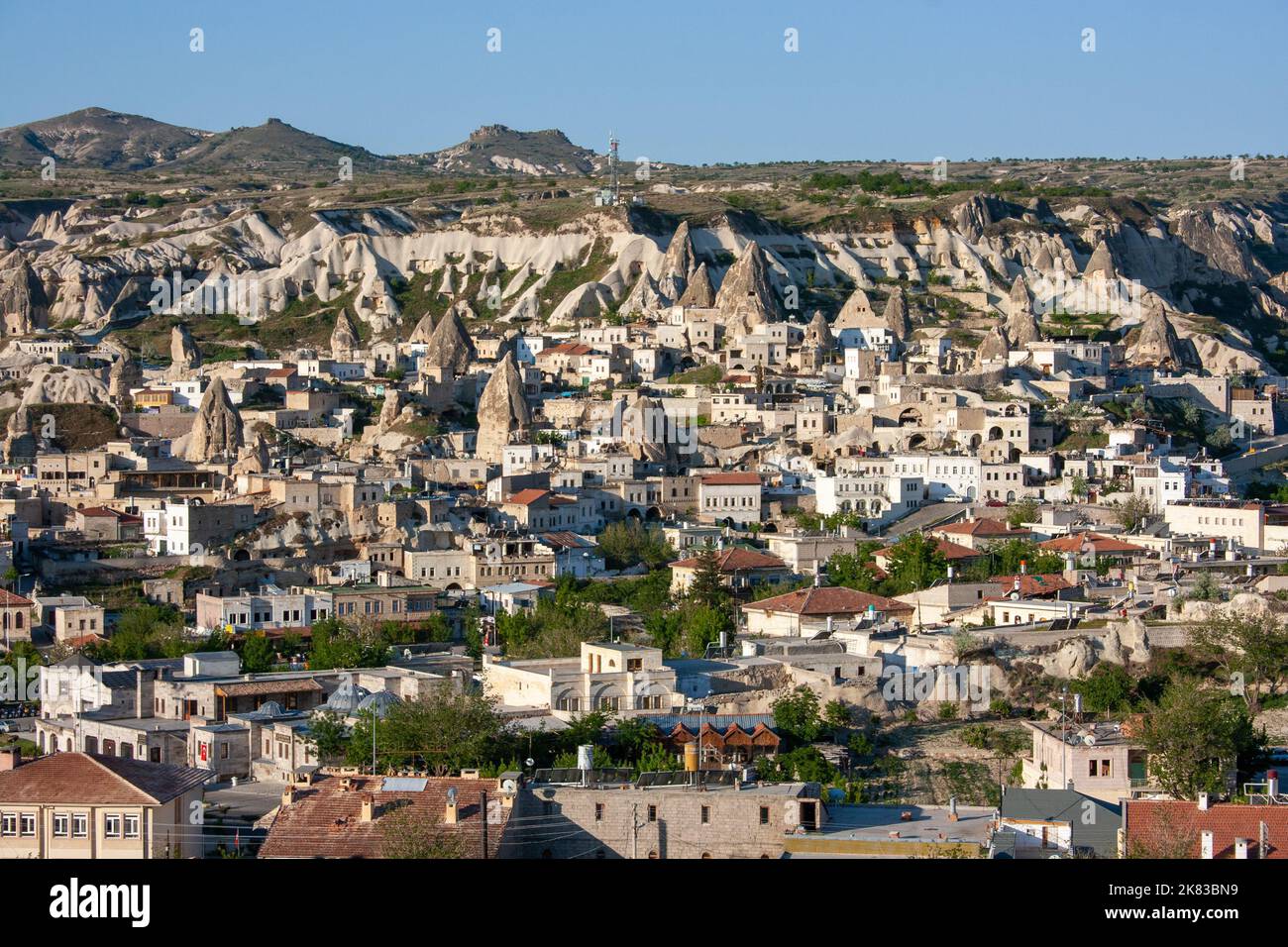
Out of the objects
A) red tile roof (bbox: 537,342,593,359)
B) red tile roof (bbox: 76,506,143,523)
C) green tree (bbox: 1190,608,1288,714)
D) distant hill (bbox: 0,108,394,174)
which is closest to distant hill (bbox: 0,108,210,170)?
distant hill (bbox: 0,108,394,174)

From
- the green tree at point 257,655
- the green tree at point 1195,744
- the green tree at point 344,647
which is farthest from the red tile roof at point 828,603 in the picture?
the green tree at point 1195,744

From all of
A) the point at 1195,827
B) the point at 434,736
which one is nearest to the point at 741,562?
the point at 434,736

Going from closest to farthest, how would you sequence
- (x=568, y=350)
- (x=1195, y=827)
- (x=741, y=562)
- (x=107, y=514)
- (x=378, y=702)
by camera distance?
(x=1195, y=827) < (x=378, y=702) < (x=741, y=562) < (x=107, y=514) < (x=568, y=350)

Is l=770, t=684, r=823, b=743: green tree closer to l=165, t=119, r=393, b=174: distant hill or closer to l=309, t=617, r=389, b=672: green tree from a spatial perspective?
l=309, t=617, r=389, b=672: green tree

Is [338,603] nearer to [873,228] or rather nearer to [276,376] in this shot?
[276,376]

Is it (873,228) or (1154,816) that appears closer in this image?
(1154,816)

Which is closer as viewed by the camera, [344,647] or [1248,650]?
[1248,650]

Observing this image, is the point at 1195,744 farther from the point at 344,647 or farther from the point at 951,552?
the point at 951,552
